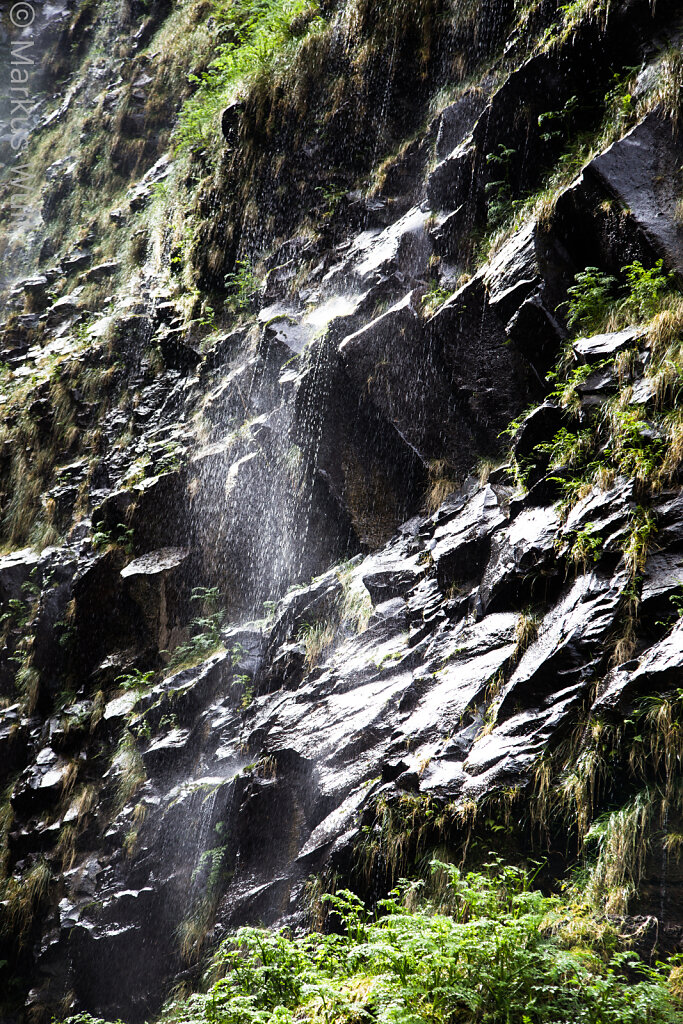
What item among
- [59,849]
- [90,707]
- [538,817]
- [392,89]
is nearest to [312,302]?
[392,89]

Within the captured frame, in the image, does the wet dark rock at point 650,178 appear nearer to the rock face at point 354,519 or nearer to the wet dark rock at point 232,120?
the rock face at point 354,519

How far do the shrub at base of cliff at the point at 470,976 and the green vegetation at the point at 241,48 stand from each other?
10992 millimetres

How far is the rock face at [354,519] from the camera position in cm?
470

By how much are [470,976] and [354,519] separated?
490cm

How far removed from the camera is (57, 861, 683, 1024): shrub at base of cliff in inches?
121

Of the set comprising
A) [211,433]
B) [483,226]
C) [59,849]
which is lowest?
[59,849]

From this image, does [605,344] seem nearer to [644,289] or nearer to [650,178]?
[644,289]

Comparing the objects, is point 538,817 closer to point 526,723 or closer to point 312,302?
point 526,723

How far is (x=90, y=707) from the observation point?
29.9 ft

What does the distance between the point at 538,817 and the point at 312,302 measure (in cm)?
662

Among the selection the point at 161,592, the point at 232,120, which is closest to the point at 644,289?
the point at 161,592

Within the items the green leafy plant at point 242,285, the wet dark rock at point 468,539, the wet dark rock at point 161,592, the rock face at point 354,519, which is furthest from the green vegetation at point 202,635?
the green leafy plant at point 242,285

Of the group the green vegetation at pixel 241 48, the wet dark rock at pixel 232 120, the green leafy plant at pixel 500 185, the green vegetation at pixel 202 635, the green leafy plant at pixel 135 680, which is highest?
the green vegetation at pixel 241 48

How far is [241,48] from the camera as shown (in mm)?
11102
